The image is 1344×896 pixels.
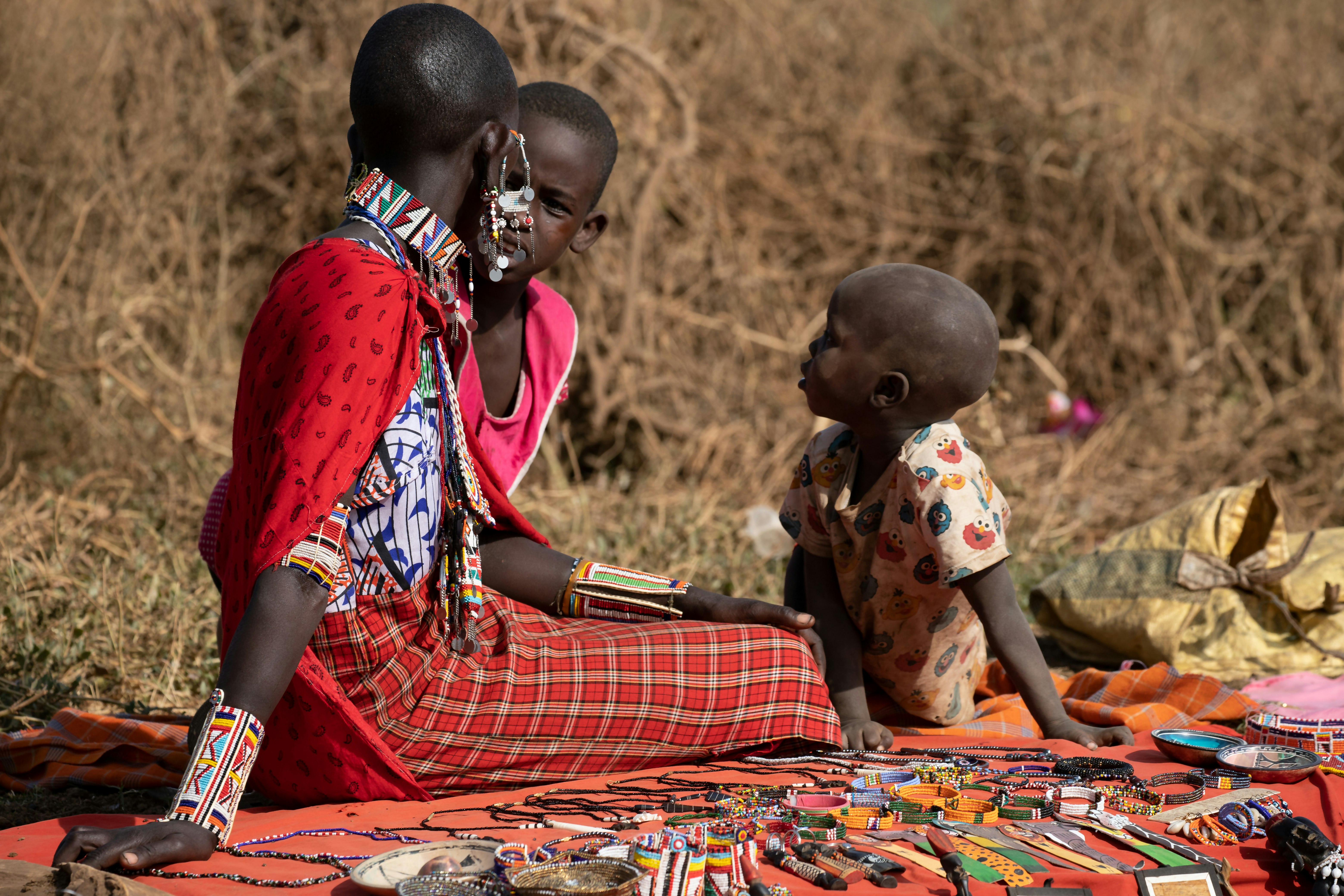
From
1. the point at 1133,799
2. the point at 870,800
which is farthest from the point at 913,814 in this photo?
the point at 1133,799

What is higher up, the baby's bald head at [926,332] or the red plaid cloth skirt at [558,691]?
the baby's bald head at [926,332]

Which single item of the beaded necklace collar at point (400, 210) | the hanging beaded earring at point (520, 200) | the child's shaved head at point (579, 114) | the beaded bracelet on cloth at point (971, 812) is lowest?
the beaded bracelet on cloth at point (971, 812)

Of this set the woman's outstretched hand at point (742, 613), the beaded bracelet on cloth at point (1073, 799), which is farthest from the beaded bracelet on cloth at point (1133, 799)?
the woman's outstretched hand at point (742, 613)

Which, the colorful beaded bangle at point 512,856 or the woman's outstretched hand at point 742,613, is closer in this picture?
the colorful beaded bangle at point 512,856

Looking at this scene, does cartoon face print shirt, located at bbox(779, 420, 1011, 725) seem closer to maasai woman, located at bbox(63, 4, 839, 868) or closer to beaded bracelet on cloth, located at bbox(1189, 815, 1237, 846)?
maasai woman, located at bbox(63, 4, 839, 868)

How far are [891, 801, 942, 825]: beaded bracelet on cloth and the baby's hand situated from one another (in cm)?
47

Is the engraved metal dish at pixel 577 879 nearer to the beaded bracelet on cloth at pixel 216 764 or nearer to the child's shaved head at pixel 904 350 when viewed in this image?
the beaded bracelet on cloth at pixel 216 764

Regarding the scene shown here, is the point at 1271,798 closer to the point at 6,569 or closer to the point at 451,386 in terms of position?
the point at 451,386

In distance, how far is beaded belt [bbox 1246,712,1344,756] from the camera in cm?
261

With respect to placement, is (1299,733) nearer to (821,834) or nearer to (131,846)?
(821,834)

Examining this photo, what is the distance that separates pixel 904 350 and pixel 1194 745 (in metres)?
1.06

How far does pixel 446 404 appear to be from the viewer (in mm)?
2342

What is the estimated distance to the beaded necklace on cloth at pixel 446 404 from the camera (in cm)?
225

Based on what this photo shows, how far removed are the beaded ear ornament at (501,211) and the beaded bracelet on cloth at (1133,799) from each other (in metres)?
1.54
